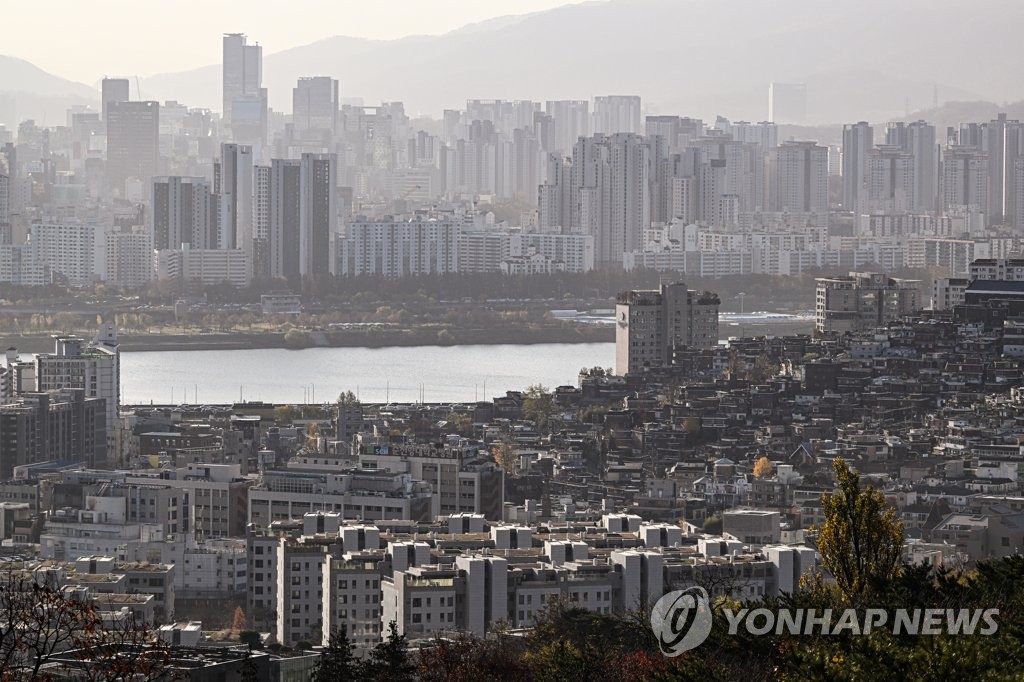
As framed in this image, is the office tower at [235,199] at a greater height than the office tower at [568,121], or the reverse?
the office tower at [568,121]

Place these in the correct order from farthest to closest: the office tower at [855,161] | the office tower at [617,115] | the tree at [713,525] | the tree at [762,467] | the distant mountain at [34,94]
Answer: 1. the distant mountain at [34,94]
2. the office tower at [617,115]
3. the office tower at [855,161]
4. the tree at [762,467]
5. the tree at [713,525]

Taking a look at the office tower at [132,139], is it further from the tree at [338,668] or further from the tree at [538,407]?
the tree at [338,668]

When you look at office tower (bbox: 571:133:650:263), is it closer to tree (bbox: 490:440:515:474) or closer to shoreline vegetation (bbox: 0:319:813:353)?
shoreline vegetation (bbox: 0:319:813:353)

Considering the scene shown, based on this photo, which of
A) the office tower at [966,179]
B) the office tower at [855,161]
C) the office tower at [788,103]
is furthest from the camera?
the office tower at [788,103]

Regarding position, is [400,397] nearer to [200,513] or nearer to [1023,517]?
[200,513]

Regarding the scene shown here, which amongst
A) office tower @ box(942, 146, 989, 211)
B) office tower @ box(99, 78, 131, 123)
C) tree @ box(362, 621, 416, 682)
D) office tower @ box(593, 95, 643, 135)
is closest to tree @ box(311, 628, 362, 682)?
tree @ box(362, 621, 416, 682)

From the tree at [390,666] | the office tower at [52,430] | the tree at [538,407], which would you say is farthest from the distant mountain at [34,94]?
the tree at [390,666]

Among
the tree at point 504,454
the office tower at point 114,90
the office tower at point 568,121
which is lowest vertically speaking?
the tree at point 504,454
